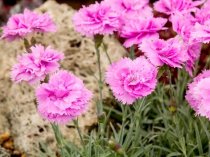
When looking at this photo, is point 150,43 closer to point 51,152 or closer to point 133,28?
point 133,28

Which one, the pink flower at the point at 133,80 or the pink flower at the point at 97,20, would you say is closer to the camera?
the pink flower at the point at 133,80

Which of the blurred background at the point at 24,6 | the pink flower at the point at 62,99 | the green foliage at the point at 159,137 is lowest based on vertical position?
the green foliage at the point at 159,137

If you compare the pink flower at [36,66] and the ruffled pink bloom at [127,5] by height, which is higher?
the ruffled pink bloom at [127,5]

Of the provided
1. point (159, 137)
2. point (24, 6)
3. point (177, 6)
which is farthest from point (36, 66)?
point (24, 6)

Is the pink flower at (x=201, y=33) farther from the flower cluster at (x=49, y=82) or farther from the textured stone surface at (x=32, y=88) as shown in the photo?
the textured stone surface at (x=32, y=88)

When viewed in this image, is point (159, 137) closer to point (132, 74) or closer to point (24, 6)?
point (132, 74)

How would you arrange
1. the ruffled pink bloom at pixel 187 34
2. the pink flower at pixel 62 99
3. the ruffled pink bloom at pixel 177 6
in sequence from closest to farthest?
1. the pink flower at pixel 62 99
2. the ruffled pink bloom at pixel 187 34
3. the ruffled pink bloom at pixel 177 6

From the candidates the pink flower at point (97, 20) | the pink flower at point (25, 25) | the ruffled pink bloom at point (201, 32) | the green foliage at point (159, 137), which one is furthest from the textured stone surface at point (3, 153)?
the ruffled pink bloom at point (201, 32)
